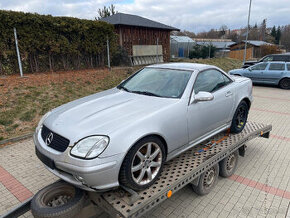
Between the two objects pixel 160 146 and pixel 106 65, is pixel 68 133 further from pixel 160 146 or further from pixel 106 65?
pixel 106 65

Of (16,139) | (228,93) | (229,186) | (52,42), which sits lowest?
(229,186)

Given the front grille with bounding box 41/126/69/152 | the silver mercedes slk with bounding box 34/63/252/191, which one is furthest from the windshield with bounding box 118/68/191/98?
the front grille with bounding box 41/126/69/152

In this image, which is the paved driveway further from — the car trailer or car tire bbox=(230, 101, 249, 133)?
car tire bbox=(230, 101, 249, 133)

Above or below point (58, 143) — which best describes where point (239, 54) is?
above

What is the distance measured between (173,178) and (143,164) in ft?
1.69

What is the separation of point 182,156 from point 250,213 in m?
1.20

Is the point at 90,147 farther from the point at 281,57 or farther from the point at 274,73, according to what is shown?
the point at 281,57

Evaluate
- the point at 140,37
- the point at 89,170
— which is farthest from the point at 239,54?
the point at 89,170

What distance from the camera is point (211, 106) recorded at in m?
3.50

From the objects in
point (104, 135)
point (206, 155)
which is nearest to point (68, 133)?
point (104, 135)

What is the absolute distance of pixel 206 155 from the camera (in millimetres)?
3367

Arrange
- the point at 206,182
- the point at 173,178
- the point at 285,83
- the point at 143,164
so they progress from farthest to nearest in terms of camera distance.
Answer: the point at 285,83 → the point at 206,182 → the point at 173,178 → the point at 143,164

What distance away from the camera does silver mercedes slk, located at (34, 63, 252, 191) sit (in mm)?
2240

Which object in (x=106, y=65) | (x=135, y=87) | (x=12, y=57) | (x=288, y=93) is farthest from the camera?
(x=106, y=65)
